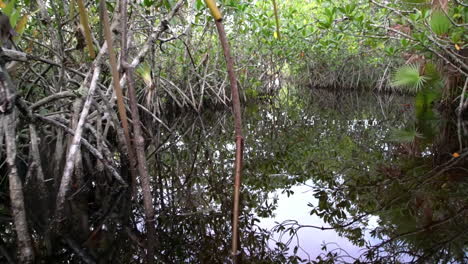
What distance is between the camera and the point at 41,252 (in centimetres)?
203

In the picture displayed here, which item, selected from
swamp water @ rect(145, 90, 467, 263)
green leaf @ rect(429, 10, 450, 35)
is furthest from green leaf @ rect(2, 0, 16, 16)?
green leaf @ rect(429, 10, 450, 35)

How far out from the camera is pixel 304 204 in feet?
9.90

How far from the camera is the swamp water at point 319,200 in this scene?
216 cm

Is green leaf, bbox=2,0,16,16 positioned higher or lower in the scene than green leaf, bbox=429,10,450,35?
lower

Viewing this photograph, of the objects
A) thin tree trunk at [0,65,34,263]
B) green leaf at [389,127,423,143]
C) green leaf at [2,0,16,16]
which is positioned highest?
green leaf at [389,127,423,143]

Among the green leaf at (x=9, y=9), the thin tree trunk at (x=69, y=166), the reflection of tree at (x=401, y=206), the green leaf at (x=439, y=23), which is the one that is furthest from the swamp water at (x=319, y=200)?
the green leaf at (x=9, y=9)

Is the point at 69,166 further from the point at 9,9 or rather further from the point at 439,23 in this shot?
the point at 439,23

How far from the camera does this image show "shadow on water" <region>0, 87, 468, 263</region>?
2.14 meters

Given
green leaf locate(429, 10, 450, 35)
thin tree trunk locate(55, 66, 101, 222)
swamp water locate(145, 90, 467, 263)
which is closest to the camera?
swamp water locate(145, 90, 467, 263)

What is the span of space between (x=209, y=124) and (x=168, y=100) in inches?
96.3

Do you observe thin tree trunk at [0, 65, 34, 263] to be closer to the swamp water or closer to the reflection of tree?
the swamp water

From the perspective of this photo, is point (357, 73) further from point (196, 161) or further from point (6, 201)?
point (6, 201)

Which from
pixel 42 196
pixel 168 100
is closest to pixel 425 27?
pixel 42 196

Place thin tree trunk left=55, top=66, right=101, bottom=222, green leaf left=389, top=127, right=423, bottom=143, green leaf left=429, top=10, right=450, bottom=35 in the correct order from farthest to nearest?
green leaf left=389, top=127, right=423, bottom=143 → green leaf left=429, top=10, right=450, bottom=35 → thin tree trunk left=55, top=66, right=101, bottom=222
